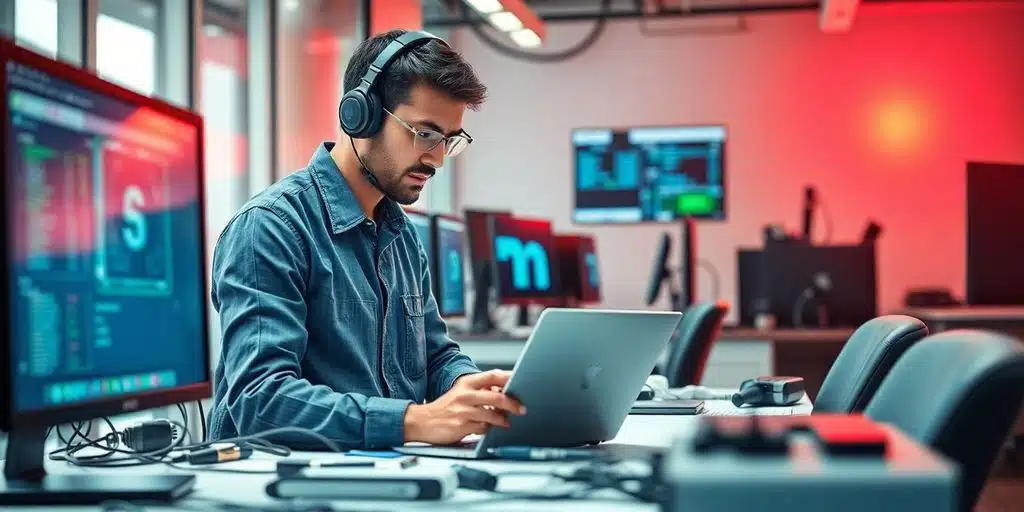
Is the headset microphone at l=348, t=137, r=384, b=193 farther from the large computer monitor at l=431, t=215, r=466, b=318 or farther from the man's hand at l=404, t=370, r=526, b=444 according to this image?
the large computer monitor at l=431, t=215, r=466, b=318

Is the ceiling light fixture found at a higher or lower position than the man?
higher

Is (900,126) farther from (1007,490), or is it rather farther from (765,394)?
(765,394)

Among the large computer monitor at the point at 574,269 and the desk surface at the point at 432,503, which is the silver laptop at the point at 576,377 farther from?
the large computer monitor at the point at 574,269

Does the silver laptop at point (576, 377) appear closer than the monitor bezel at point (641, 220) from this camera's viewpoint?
Yes

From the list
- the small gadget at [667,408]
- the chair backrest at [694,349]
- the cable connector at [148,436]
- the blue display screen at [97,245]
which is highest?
the blue display screen at [97,245]

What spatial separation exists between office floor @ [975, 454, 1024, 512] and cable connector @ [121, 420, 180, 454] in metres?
3.21

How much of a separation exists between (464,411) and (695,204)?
644cm

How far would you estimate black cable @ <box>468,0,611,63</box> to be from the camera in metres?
7.92

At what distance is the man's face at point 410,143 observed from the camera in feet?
6.06

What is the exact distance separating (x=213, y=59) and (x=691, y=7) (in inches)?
151

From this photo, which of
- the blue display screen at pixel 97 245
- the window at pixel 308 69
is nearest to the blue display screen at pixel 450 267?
the window at pixel 308 69

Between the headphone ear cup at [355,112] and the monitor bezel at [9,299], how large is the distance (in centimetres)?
33

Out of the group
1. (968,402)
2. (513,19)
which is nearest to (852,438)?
(968,402)

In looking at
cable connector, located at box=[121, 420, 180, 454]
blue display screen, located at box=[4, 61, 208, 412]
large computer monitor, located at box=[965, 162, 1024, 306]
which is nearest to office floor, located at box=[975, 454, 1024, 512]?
large computer monitor, located at box=[965, 162, 1024, 306]
